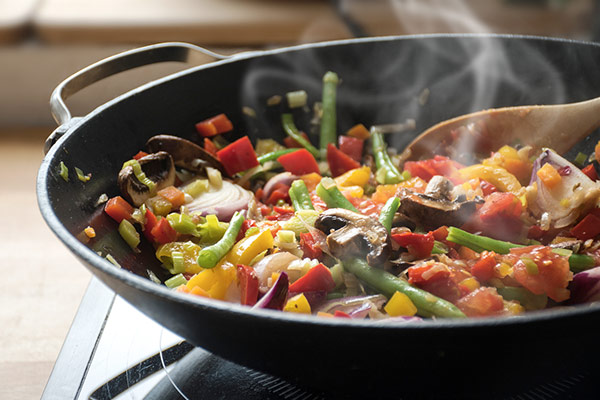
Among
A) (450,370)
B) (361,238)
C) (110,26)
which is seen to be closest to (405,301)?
(361,238)

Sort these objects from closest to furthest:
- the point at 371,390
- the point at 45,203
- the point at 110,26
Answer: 1. the point at 371,390
2. the point at 45,203
3. the point at 110,26

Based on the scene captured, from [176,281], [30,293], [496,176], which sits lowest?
[30,293]

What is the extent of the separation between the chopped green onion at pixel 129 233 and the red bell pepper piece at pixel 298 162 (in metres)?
0.51

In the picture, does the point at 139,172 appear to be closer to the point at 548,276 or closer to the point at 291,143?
the point at 291,143

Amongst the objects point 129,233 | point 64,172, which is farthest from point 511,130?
point 64,172

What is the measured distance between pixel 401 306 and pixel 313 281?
17 centimetres

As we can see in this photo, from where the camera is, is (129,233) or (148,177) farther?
(148,177)

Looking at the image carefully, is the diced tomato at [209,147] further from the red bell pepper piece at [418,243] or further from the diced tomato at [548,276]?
the diced tomato at [548,276]

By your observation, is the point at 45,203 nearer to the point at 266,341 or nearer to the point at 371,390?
the point at 266,341

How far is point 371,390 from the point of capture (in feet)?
3.07

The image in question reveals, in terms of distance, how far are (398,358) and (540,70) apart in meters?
1.30

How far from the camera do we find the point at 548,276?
1.19 m

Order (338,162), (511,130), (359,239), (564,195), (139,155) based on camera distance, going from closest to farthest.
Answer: (359,239) < (564,195) < (139,155) < (511,130) < (338,162)

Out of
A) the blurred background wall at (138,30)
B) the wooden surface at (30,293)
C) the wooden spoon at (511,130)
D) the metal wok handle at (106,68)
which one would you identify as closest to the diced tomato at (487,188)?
the wooden spoon at (511,130)
